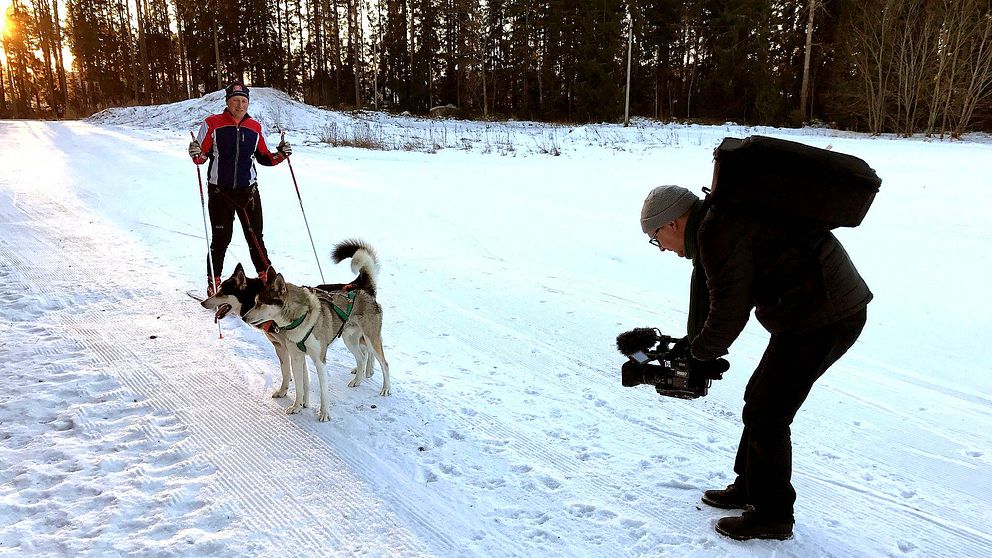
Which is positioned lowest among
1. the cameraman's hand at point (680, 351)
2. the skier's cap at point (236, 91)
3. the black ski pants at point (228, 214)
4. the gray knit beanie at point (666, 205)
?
the cameraman's hand at point (680, 351)

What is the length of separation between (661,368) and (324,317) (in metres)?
2.42

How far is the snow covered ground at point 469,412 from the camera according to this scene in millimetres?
2855

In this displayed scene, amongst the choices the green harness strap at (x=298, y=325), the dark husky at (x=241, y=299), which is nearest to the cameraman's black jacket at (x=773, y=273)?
the green harness strap at (x=298, y=325)

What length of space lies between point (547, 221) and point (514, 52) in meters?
30.3

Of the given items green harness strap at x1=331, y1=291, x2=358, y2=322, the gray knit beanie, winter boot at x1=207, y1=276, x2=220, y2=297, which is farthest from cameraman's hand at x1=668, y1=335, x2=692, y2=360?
winter boot at x1=207, y1=276, x2=220, y2=297

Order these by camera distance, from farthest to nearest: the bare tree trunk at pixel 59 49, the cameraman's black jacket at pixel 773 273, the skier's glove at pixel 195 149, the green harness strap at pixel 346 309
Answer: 1. the bare tree trunk at pixel 59 49
2. the skier's glove at pixel 195 149
3. the green harness strap at pixel 346 309
4. the cameraman's black jacket at pixel 773 273

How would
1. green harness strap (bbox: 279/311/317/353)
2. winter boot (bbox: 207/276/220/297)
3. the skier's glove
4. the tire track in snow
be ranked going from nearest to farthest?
the tire track in snow → green harness strap (bbox: 279/311/317/353) → the skier's glove → winter boot (bbox: 207/276/220/297)

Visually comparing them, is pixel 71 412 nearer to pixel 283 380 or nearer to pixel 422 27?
pixel 283 380

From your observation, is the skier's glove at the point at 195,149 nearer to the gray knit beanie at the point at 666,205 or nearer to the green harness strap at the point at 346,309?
the green harness strap at the point at 346,309

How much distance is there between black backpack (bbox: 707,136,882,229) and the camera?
220cm

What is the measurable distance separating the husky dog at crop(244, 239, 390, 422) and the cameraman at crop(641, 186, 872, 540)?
8.01 ft

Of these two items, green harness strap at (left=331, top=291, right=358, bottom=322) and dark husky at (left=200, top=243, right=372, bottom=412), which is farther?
green harness strap at (left=331, top=291, right=358, bottom=322)

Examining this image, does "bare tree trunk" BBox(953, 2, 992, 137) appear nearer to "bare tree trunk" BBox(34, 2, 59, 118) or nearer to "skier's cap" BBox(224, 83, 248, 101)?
"skier's cap" BBox(224, 83, 248, 101)

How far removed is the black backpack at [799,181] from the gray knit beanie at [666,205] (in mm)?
258
